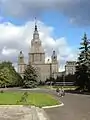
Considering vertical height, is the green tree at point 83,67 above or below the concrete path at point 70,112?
above

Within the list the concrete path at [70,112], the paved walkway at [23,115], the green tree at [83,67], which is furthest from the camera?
the green tree at [83,67]

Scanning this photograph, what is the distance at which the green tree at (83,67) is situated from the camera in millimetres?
70062

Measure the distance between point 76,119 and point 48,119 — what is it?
1.67 meters

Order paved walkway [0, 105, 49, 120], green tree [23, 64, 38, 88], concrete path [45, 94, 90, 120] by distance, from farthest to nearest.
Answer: green tree [23, 64, 38, 88]
concrete path [45, 94, 90, 120]
paved walkway [0, 105, 49, 120]

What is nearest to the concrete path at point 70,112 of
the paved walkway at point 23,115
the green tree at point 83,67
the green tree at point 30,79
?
the paved walkway at point 23,115

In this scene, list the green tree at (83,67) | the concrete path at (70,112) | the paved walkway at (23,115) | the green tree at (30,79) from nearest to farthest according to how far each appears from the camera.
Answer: the paved walkway at (23,115) → the concrete path at (70,112) → the green tree at (83,67) → the green tree at (30,79)

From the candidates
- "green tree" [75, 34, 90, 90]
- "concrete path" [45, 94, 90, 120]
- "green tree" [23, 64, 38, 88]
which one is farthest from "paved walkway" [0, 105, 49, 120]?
"green tree" [23, 64, 38, 88]

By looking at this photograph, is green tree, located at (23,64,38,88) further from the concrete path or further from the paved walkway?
the paved walkway

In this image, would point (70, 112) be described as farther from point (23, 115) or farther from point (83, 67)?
point (83, 67)

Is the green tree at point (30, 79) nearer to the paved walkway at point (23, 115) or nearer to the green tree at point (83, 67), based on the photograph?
the green tree at point (83, 67)

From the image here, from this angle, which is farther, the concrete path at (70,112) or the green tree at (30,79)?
the green tree at (30,79)

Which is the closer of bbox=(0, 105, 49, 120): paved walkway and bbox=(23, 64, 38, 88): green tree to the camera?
bbox=(0, 105, 49, 120): paved walkway

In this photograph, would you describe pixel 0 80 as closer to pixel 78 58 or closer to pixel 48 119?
pixel 78 58

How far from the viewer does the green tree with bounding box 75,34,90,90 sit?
70062 mm
